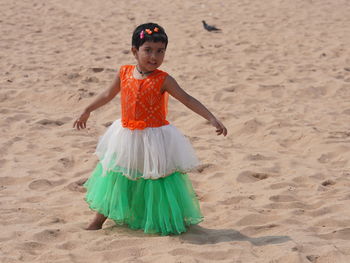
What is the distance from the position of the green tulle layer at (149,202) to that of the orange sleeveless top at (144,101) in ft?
1.17

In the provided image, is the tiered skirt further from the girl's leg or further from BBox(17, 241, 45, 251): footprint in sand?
BBox(17, 241, 45, 251): footprint in sand

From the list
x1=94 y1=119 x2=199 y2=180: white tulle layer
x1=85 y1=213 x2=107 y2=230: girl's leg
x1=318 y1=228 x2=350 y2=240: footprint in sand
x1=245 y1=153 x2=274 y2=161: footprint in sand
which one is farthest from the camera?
x1=245 y1=153 x2=274 y2=161: footprint in sand

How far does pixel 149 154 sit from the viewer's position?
3711mm

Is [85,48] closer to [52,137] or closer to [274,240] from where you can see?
[52,137]

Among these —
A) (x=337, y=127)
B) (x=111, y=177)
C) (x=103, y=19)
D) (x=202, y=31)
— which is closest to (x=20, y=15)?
(x=103, y=19)

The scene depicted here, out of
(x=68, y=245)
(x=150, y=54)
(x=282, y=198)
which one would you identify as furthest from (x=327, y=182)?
(x=68, y=245)

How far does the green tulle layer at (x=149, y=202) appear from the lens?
3.76 metres

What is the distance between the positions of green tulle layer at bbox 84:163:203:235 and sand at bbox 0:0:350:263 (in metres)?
0.10

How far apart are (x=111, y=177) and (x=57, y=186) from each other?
117 centimetres

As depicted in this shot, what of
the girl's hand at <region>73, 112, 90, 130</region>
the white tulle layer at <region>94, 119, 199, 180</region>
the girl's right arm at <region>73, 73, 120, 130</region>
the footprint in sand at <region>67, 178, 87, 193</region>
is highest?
the girl's right arm at <region>73, 73, 120, 130</region>

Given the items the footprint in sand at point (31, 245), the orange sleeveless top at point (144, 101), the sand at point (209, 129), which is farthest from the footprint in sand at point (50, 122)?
the footprint in sand at point (31, 245)

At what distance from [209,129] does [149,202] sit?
277 cm

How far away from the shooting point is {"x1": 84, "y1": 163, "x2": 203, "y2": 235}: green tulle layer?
148 inches

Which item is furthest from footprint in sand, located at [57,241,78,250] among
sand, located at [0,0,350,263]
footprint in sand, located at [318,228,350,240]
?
footprint in sand, located at [318,228,350,240]
